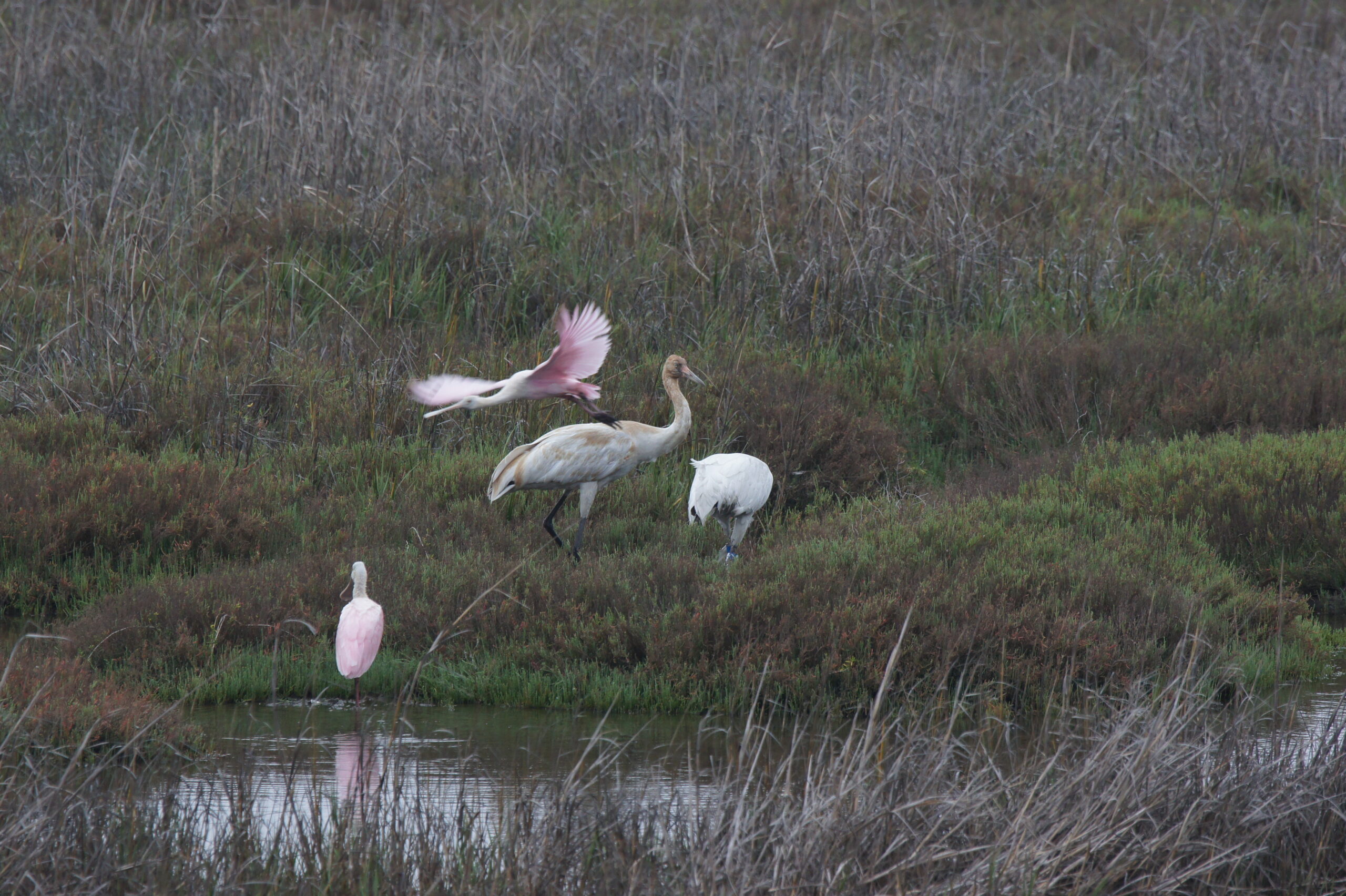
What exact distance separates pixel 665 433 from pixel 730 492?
0.57 metres

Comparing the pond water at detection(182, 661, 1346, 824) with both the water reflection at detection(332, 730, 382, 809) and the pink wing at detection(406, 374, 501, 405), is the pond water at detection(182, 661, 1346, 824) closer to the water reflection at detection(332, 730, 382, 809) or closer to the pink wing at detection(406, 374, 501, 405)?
the water reflection at detection(332, 730, 382, 809)

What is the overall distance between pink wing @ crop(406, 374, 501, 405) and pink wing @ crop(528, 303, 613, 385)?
341 millimetres

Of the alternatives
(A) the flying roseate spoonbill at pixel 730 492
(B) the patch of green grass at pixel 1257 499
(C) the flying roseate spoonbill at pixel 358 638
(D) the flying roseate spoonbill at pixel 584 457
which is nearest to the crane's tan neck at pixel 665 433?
(D) the flying roseate spoonbill at pixel 584 457

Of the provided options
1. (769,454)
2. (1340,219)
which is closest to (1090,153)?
(1340,219)

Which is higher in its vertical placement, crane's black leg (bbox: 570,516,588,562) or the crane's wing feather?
the crane's wing feather

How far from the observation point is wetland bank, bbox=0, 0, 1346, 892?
369 centimetres

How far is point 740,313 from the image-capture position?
996 centimetres

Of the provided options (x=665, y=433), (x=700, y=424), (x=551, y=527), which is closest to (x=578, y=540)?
(x=551, y=527)

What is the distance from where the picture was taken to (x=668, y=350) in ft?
31.6

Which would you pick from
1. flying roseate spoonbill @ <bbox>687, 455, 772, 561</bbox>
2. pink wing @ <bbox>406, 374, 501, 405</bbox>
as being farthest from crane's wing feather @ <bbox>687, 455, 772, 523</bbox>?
pink wing @ <bbox>406, 374, 501, 405</bbox>

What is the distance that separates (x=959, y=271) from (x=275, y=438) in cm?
487

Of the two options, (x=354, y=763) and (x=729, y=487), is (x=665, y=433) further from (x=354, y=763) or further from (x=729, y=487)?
(x=354, y=763)

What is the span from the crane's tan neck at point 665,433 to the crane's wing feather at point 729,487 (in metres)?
0.22

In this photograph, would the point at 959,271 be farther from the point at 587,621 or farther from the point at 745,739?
the point at 745,739
